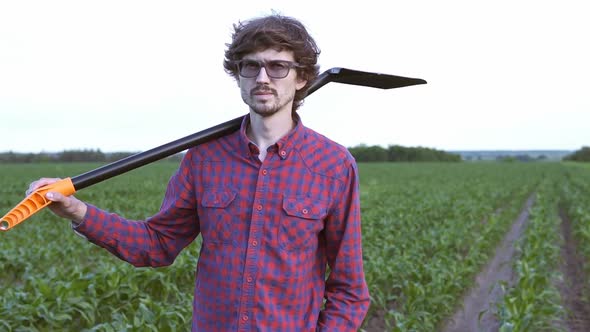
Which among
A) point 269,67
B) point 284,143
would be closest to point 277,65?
point 269,67

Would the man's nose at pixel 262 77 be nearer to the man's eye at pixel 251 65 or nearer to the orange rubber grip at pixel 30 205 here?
the man's eye at pixel 251 65

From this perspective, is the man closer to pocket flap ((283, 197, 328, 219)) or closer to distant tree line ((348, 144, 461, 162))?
pocket flap ((283, 197, 328, 219))

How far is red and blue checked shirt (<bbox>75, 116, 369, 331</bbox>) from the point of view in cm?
184

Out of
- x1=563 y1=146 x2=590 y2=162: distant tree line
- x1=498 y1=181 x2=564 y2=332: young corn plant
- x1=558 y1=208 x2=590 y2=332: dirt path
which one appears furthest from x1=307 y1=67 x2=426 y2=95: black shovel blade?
x1=563 y1=146 x2=590 y2=162: distant tree line

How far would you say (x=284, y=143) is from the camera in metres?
1.89

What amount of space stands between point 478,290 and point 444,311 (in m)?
1.67

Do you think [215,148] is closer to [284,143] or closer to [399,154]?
[284,143]

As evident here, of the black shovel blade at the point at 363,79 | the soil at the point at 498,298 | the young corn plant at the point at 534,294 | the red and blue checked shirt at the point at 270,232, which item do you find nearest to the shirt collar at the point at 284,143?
the red and blue checked shirt at the point at 270,232

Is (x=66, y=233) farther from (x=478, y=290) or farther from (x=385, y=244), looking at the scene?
(x=478, y=290)

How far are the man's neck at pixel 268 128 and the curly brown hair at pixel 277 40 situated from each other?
17 cm

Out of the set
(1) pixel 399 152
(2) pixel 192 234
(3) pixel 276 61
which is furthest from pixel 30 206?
(1) pixel 399 152

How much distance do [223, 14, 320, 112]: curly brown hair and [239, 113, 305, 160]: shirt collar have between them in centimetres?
20

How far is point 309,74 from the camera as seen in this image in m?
1.98

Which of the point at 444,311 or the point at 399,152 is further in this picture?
the point at 399,152
